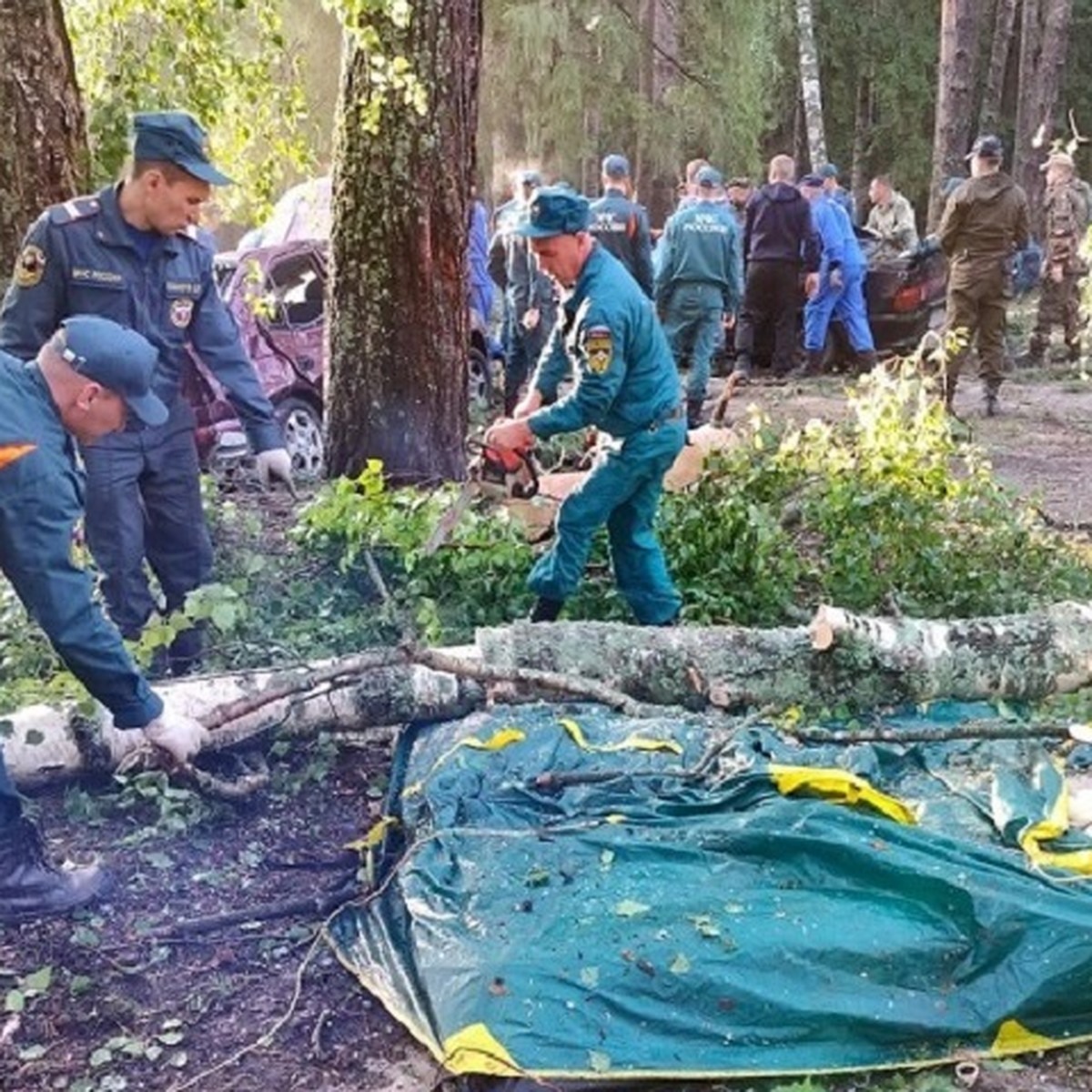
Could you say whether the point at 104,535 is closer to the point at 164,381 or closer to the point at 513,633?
the point at 164,381

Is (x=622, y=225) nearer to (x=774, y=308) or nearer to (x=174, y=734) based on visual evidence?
(x=774, y=308)

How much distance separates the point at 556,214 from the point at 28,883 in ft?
9.36

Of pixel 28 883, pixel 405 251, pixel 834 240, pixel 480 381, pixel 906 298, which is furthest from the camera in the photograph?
pixel 906 298

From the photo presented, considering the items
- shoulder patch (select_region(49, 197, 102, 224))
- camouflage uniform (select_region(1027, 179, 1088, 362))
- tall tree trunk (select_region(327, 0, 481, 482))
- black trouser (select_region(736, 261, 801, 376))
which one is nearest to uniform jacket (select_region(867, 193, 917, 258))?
camouflage uniform (select_region(1027, 179, 1088, 362))

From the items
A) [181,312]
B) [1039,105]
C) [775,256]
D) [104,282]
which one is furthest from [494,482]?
[1039,105]

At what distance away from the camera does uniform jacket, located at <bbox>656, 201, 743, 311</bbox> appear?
9.54 meters

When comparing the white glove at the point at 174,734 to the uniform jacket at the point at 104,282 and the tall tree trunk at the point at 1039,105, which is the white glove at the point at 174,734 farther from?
the tall tree trunk at the point at 1039,105

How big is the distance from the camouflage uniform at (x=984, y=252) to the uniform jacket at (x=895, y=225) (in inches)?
136

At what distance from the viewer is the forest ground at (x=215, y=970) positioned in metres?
2.92

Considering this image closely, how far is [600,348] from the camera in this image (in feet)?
16.1

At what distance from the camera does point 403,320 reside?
6.51m

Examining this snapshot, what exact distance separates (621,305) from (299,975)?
2744 mm

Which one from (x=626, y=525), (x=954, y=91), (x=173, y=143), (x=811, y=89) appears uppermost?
(x=811, y=89)

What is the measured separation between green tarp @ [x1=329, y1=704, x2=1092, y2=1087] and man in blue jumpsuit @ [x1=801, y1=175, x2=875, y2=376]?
27.6 feet
